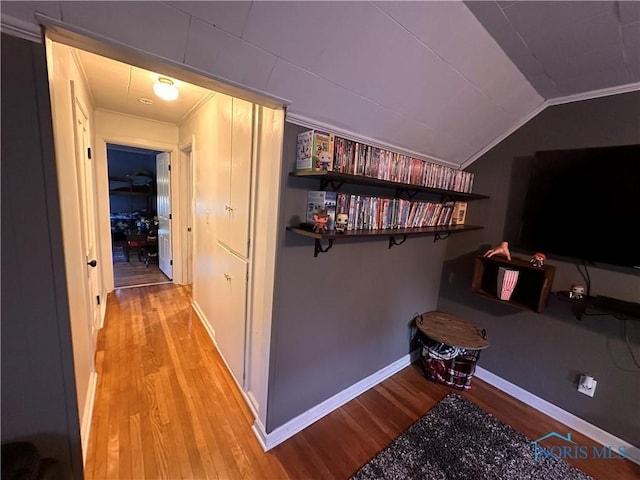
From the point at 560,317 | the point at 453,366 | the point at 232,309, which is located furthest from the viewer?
the point at 453,366

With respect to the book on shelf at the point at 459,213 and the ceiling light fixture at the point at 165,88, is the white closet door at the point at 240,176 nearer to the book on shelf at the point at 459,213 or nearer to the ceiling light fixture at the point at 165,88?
the ceiling light fixture at the point at 165,88

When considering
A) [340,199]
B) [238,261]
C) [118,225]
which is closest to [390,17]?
[340,199]

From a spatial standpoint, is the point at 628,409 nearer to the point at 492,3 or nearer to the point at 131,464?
the point at 492,3

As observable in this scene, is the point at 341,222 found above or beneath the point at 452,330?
above

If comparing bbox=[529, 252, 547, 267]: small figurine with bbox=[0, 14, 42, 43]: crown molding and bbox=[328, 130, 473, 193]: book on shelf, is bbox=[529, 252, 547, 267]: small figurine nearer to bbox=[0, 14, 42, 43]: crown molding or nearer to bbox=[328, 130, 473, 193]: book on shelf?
bbox=[328, 130, 473, 193]: book on shelf

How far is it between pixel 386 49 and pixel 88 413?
Answer: 2536 millimetres

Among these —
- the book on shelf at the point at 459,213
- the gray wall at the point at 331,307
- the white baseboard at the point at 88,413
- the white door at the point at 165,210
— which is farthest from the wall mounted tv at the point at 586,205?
the white door at the point at 165,210

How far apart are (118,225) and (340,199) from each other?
21.1ft

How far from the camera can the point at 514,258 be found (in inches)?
80.5

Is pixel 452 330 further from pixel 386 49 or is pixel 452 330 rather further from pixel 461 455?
pixel 386 49

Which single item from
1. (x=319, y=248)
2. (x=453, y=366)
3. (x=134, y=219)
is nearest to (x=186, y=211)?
(x=319, y=248)

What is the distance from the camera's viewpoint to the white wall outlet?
1.77m

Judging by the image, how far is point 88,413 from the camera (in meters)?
1.60

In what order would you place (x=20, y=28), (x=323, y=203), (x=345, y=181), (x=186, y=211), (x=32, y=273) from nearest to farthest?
(x=20, y=28), (x=32, y=273), (x=323, y=203), (x=345, y=181), (x=186, y=211)
